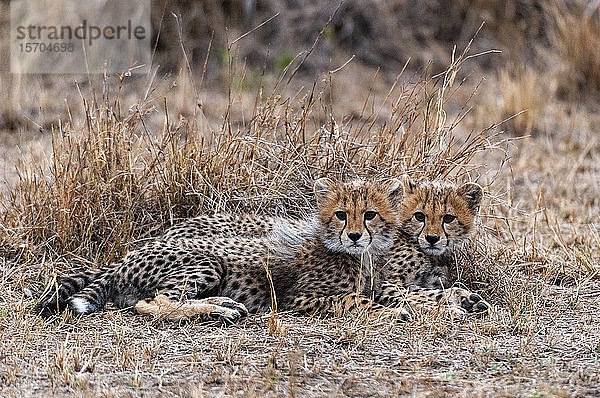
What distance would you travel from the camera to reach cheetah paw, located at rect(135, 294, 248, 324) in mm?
4168

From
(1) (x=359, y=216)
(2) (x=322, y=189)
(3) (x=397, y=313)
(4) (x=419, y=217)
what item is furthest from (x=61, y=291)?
(4) (x=419, y=217)

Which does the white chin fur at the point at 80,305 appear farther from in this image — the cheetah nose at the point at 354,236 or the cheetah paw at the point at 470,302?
the cheetah paw at the point at 470,302

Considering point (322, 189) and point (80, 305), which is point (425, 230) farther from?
point (80, 305)

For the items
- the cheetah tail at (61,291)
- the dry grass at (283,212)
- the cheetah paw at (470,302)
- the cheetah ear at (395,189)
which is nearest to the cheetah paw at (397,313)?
the dry grass at (283,212)

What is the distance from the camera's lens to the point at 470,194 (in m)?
4.73

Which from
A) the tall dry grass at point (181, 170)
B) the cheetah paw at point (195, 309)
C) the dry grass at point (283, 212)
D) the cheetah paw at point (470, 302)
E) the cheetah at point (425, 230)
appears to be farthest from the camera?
the tall dry grass at point (181, 170)

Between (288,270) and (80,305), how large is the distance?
3.47 ft

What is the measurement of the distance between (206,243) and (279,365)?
1.19 meters

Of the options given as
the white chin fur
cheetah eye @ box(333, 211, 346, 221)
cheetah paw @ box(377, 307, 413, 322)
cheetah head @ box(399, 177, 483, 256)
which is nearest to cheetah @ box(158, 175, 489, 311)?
cheetah head @ box(399, 177, 483, 256)

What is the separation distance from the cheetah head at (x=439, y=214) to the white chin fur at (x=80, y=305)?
66.0 inches

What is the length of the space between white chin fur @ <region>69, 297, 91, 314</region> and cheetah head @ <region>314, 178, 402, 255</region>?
121 centimetres

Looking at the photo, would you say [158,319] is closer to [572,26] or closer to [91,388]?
[91,388]

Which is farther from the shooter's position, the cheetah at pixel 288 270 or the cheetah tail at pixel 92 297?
the cheetah at pixel 288 270

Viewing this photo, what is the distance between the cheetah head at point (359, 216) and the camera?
14.6 ft
